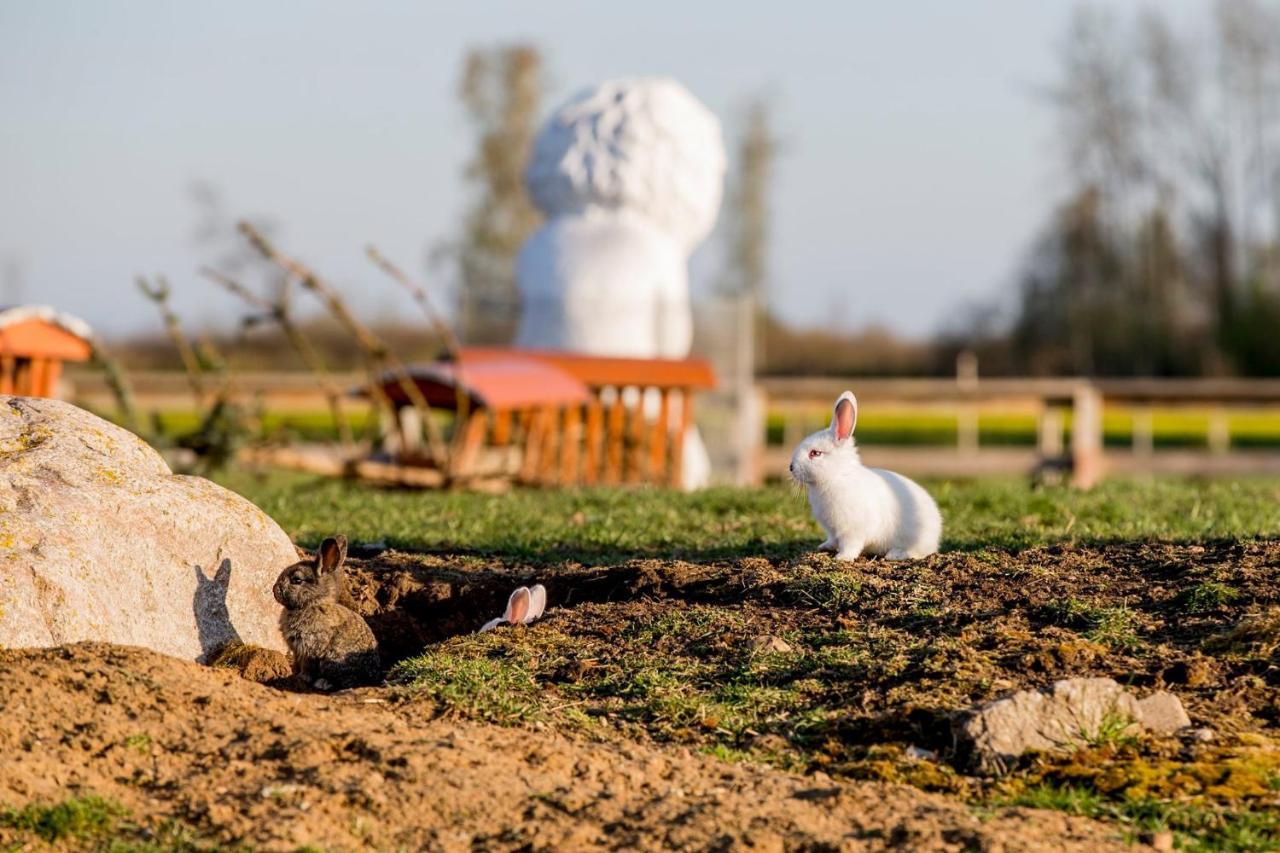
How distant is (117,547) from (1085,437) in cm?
1345

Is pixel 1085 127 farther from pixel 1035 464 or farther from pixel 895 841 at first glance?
pixel 895 841

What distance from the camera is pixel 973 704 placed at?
480cm

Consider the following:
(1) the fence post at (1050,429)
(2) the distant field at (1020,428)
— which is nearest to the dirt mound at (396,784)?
(1) the fence post at (1050,429)

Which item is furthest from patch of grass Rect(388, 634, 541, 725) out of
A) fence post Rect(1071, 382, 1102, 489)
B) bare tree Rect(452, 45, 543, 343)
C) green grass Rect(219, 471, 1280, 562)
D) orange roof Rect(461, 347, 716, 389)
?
bare tree Rect(452, 45, 543, 343)

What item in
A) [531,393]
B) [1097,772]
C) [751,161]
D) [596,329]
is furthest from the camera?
[751,161]

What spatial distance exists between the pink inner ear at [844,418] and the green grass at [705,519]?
1.30 meters

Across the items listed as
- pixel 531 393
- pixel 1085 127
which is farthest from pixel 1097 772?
pixel 1085 127

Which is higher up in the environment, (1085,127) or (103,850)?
(1085,127)

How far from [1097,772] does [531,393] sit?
9.49 m

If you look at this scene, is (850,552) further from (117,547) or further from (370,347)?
(370,347)

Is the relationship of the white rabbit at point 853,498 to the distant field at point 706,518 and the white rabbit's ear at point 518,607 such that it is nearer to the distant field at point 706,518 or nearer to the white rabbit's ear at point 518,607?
the distant field at point 706,518

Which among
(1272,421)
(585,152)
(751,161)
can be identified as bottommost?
(1272,421)

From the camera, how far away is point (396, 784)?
4.20m

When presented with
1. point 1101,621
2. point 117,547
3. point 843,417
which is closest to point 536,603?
point 843,417
